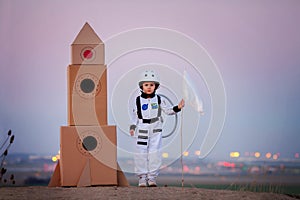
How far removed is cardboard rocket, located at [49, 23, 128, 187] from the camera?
393 centimetres

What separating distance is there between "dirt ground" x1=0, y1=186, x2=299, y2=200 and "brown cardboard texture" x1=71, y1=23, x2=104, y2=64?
3.11 feet

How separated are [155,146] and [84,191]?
0.66 meters

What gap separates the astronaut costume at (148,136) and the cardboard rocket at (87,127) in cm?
18

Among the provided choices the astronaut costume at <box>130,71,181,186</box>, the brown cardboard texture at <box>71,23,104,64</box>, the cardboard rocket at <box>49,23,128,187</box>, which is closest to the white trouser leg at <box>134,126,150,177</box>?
the astronaut costume at <box>130,71,181,186</box>

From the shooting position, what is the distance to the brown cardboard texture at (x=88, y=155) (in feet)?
12.9

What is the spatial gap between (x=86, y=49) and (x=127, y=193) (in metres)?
1.14

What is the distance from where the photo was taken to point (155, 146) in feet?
13.1

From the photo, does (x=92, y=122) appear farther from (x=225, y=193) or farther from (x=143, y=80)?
(x=225, y=193)

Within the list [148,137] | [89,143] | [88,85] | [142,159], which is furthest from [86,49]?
[142,159]

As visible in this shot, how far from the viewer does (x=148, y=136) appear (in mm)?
3998

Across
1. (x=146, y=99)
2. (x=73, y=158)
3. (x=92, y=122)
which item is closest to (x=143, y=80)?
(x=146, y=99)

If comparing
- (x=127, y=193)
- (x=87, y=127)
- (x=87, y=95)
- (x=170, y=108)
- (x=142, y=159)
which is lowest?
(x=127, y=193)

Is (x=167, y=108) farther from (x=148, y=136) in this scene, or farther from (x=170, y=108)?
(x=148, y=136)

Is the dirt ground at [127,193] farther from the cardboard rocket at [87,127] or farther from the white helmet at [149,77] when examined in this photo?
the white helmet at [149,77]
